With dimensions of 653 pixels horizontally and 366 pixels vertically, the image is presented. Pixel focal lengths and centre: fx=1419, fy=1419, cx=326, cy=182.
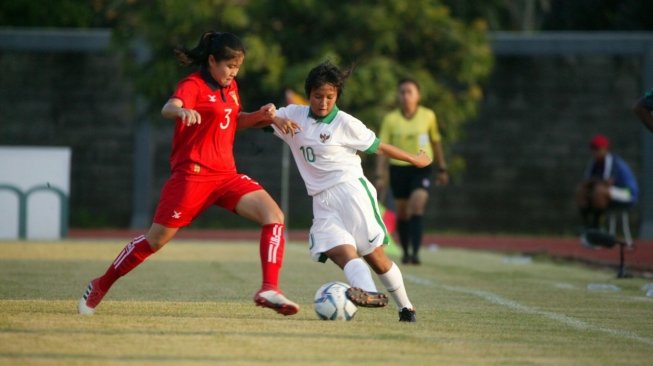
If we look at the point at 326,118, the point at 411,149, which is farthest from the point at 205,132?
the point at 411,149

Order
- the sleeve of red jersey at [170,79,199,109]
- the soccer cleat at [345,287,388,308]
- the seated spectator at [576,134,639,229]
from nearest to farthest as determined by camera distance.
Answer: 1. the soccer cleat at [345,287,388,308]
2. the sleeve of red jersey at [170,79,199,109]
3. the seated spectator at [576,134,639,229]

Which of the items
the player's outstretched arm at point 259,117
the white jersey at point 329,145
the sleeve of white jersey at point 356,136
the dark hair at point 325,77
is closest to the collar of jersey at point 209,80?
the player's outstretched arm at point 259,117

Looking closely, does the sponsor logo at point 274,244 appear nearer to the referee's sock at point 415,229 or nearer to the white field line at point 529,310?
the white field line at point 529,310

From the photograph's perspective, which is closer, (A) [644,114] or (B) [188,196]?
(B) [188,196]

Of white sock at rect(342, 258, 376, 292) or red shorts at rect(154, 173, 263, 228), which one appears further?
red shorts at rect(154, 173, 263, 228)

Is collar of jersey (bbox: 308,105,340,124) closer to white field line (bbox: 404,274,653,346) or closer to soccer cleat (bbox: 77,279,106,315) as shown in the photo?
soccer cleat (bbox: 77,279,106,315)

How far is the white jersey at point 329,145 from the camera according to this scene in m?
9.20

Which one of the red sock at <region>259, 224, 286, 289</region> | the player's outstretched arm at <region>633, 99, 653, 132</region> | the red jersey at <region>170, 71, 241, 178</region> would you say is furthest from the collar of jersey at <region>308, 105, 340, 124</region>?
the player's outstretched arm at <region>633, 99, 653, 132</region>

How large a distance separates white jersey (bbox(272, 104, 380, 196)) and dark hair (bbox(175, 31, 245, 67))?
21.0 inches

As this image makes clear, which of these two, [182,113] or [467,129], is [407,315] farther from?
[467,129]

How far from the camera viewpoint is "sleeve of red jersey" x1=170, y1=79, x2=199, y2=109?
29.0ft

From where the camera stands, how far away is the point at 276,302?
8.51 metres

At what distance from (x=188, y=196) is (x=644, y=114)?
15.2 feet

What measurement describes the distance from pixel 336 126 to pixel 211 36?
1001 mm
